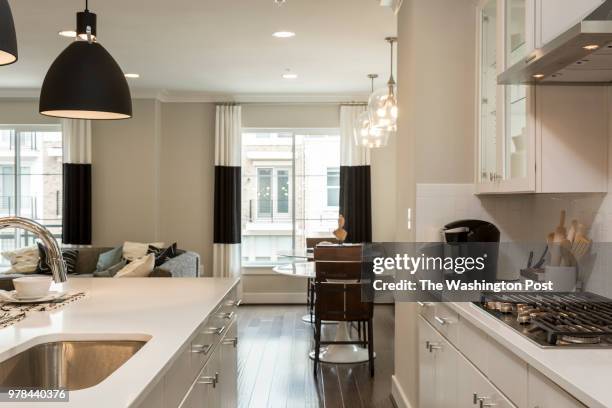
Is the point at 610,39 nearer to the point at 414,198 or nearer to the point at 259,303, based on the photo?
the point at 414,198

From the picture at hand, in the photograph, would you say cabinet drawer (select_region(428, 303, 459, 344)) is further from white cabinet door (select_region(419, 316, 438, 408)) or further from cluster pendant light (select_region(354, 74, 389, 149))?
cluster pendant light (select_region(354, 74, 389, 149))

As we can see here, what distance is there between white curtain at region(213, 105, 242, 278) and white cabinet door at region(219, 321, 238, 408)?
478 centimetres

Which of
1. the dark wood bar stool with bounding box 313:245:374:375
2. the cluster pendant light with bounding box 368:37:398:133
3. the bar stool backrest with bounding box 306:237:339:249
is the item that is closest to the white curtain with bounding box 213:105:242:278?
the bar stool backrest with bounding box 306:237:339:249

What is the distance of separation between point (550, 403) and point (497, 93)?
1.82 m

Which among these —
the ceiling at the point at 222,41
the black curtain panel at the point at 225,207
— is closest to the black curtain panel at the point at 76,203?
the ceiling at the point at 222,41

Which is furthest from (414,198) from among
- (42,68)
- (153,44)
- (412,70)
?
(42,68)

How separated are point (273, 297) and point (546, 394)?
685 centimetres

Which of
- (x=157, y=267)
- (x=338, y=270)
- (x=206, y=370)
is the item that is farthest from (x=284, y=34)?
(x=206, y=370)

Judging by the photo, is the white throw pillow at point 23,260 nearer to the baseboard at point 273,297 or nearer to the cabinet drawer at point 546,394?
the baseboard at point 273,297

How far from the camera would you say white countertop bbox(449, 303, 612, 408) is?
1413mm

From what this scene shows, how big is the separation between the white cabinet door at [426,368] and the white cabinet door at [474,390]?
497mm

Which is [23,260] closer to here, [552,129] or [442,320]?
[442,320]

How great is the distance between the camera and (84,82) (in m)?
2.32

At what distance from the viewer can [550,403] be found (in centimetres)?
162
